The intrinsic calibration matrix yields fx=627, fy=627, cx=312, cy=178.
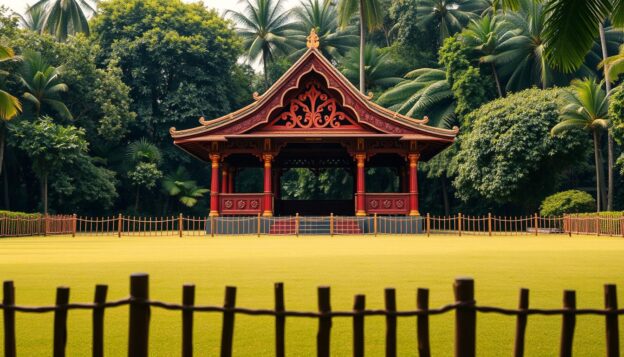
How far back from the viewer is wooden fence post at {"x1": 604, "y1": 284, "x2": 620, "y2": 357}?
3422 millimetres

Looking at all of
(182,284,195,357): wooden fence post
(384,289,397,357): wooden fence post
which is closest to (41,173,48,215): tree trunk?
(182,284,195,357): wooden fence post

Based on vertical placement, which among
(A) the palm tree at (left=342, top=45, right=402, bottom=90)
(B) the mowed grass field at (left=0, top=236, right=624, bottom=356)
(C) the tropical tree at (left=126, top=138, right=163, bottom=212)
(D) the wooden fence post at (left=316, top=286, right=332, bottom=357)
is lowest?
(B) the mowed grass field at (left=0, top=236, right=624, bottom=356)

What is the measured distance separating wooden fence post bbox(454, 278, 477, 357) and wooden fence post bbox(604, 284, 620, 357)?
763 millimetres

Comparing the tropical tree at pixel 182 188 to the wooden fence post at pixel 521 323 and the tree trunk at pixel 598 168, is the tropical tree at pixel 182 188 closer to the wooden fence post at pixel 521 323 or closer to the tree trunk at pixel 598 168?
the tree trunk at pixel 598 168

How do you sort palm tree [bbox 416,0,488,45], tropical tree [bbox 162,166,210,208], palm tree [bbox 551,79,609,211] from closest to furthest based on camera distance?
palm tree [bbox 551,79,609,211] → tropical tree [bbox 162,166,210,208] → palm tree [bbox 416,0,488,45]

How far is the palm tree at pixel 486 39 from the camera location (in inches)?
1344

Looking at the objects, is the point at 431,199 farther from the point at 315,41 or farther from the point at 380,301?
the point at 380,301

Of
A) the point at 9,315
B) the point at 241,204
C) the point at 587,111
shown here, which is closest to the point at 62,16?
the point at 241,204

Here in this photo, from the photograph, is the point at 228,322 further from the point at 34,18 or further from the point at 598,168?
the point at 34,18

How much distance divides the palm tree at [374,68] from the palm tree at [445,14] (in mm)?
3234

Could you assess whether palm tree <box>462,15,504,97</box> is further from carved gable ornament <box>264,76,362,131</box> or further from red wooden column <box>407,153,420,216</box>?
carved gable ornament <box>264,76,362,131</box>

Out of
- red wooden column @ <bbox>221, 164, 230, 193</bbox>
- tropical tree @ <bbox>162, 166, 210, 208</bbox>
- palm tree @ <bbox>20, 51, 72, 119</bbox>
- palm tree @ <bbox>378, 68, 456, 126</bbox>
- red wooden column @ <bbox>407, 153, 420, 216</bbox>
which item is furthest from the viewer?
tropical tree @ <bbox>162, 166, 210, 208</bbox>

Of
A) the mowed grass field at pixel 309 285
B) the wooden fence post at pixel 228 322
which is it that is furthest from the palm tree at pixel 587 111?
the wooden fence post at pixel 228 322

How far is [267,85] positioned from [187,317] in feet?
133
